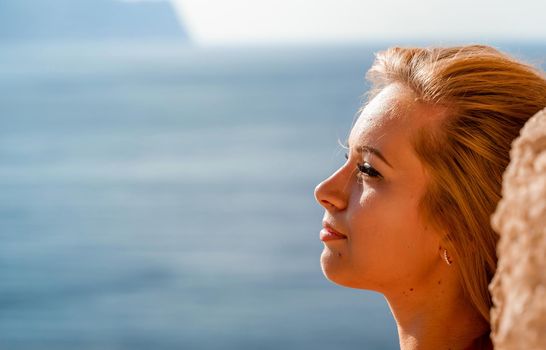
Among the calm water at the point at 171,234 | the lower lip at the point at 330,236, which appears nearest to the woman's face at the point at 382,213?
the lower lip at the point at 330,236

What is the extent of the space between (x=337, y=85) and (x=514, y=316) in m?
31.4

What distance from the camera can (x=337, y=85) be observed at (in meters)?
31.7

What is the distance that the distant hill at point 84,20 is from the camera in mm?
52353

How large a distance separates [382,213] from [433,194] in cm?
7

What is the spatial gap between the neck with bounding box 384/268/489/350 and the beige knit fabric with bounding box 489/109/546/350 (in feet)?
2.85

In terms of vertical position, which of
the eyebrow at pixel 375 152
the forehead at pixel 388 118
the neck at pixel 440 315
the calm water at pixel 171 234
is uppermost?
the calm water at pixel 171 234

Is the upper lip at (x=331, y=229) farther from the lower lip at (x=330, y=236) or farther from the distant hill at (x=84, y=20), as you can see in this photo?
the distant hill at (x=84, y=20)

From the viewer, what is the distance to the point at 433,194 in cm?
134

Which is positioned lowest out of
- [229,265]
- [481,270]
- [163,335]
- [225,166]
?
[481,270]

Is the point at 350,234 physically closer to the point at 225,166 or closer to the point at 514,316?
the point at 514,316

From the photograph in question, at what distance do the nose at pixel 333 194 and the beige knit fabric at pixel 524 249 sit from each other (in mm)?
848

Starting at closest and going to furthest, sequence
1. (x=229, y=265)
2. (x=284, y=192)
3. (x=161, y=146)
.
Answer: (x=229, y=265) < (x=284, y=192) < (x=161, y=146)

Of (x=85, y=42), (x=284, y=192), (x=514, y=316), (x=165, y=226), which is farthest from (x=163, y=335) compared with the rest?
(x=85, y=42)

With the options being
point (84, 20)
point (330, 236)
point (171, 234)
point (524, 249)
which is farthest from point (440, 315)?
point (84, 20)
